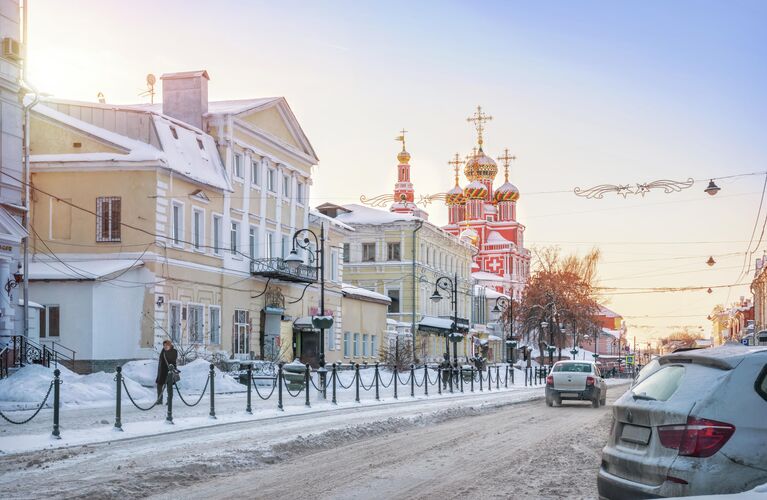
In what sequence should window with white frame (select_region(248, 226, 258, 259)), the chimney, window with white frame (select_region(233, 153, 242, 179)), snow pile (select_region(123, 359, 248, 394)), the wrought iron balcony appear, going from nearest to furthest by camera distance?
snow pile (select_region(123, 359, 248, 394)) < the chimney < window with white frame (select_region(233, 153, 242, 179)) < the wrought iron balcony < window with white frame (select_region(248, 226, 258, 259))

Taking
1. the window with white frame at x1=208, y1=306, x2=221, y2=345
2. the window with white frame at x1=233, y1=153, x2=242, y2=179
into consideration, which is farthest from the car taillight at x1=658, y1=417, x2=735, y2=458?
the window with white frame at x1=233, y1=153, x2=242, y2=179

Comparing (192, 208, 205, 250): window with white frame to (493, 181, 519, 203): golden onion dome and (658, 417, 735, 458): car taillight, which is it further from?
(493, 181, 519, 203): golden onion dome

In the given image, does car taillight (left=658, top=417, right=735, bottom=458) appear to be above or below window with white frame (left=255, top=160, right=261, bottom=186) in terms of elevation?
below

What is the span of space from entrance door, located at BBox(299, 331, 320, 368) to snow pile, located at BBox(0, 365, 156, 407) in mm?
23006

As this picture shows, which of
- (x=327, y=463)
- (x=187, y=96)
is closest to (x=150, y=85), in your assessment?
(x=187, y=96)

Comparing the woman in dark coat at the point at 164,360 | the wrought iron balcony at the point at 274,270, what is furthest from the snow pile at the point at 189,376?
the wrought iron balcony at the point at 274,270

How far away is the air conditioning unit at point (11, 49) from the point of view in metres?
28.6

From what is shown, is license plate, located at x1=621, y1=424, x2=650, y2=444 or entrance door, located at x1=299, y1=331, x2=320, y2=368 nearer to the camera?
license plate, located at x1=621, y1=424, x2=650, y2=444

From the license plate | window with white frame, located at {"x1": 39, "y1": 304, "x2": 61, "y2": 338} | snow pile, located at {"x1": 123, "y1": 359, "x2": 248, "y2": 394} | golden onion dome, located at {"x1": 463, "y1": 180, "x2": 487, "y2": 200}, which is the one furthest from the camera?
golden onion dome, located at {"x1": 463, "y1": 180, "x2": 487, "y2": 200}

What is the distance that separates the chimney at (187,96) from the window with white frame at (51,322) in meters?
11.3

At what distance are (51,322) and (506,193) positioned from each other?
3685 inches

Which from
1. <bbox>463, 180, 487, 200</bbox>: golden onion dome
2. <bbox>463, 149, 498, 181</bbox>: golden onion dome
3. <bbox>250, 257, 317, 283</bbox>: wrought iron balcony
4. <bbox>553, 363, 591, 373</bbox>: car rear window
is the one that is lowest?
<bbox>553, 363, 591, 373</bbox>: car rear window

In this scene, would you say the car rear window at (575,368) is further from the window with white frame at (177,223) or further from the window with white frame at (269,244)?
the window with white frame at (269,244)

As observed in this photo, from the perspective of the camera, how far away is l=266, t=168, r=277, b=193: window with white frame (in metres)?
46.6
